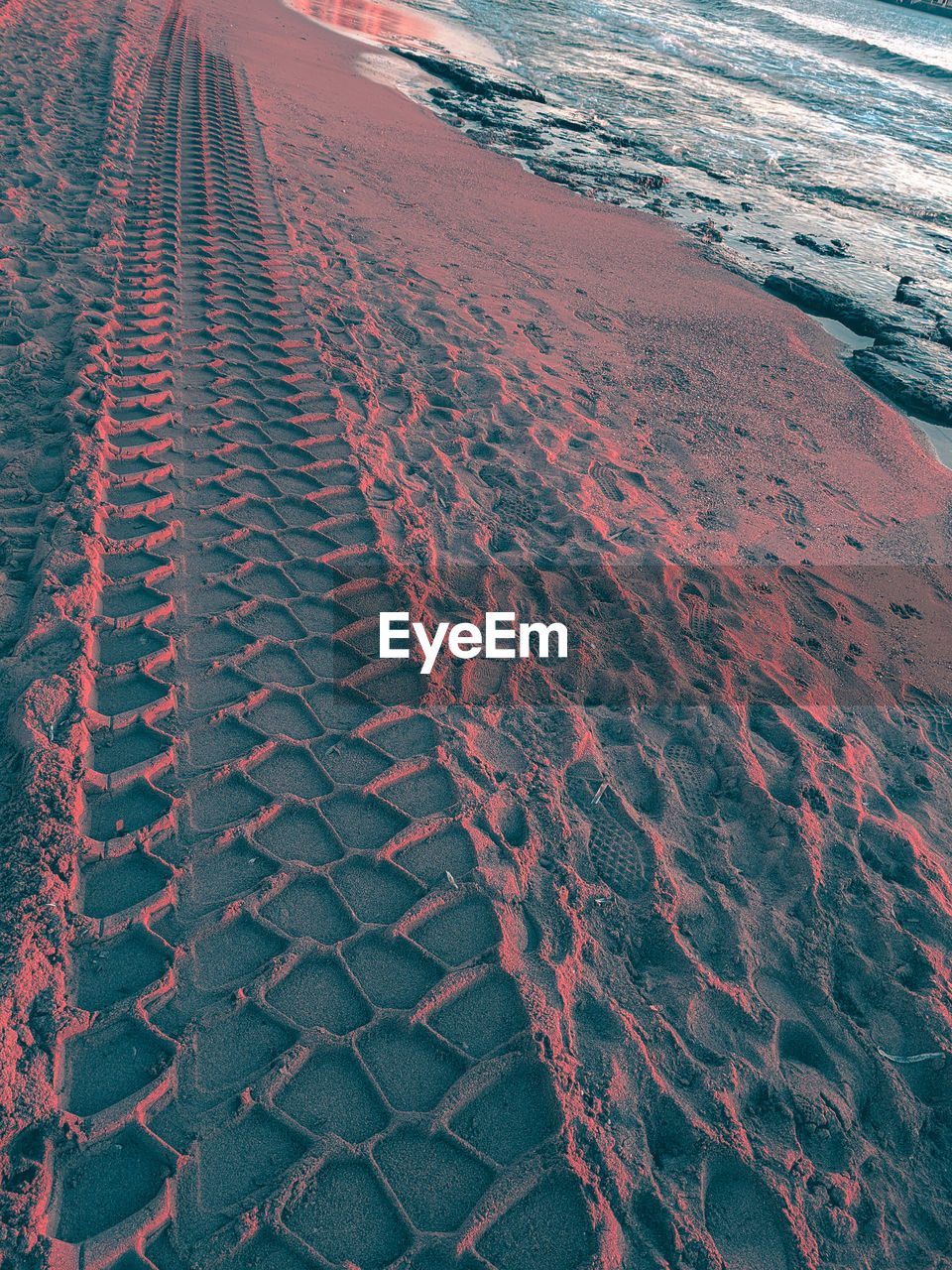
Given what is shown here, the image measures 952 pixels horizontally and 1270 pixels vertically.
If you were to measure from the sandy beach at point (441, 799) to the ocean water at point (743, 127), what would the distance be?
453 centimetres

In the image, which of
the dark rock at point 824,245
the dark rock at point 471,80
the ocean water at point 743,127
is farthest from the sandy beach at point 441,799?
the dark rock at point 471,80

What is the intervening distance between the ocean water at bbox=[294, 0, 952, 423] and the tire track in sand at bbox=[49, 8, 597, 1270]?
6925 mm

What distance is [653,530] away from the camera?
438 centimetres

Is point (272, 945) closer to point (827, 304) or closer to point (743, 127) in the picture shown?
point (827, 304)

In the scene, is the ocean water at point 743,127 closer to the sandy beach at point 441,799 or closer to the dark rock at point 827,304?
the dark rock at point 827,304

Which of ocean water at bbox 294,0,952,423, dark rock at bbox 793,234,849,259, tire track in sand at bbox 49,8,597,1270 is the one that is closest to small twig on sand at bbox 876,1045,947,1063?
tire track in sand at bbox 49,8,597,1270

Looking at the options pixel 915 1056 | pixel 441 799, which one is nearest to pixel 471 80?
pixel 441 799

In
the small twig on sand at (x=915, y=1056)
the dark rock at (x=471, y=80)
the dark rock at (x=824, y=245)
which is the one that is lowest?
the small twig on sand at (x=915, y=1056)

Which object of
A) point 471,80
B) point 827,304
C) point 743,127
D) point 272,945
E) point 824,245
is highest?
point 743,127

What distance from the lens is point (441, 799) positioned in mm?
2758

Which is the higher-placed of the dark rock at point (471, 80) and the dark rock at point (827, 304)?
the dark rock at point (471, 80)

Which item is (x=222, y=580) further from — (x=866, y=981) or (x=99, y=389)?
(x=866, y=981)

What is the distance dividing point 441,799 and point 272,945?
793 mm

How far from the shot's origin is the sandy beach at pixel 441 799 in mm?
1883
